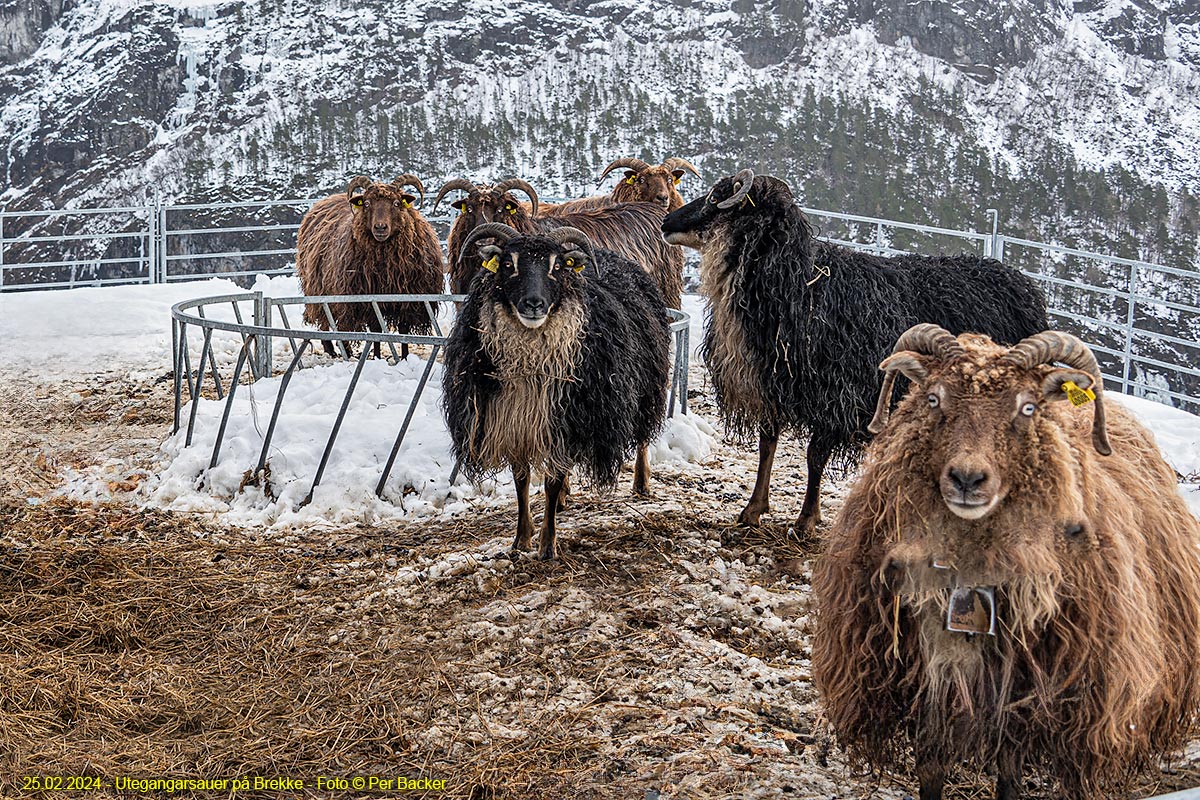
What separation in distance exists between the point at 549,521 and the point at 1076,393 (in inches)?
135

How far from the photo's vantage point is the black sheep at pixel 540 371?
5.85 metres

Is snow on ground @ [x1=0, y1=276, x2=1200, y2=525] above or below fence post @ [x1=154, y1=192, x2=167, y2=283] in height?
below

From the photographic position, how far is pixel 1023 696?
125 inches

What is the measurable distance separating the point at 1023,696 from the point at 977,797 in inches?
31.8

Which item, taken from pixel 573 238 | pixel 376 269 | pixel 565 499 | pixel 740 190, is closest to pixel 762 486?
pixel 565 499

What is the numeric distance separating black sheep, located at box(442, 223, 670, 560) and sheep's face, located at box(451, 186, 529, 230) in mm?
3362

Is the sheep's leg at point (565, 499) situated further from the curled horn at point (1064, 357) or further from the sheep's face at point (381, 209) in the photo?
the sheep's face at point (381, 209)

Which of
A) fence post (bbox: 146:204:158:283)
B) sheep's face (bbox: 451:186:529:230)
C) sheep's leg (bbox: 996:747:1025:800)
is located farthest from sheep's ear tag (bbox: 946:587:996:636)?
fence post (bbox: 146:204:158:283)

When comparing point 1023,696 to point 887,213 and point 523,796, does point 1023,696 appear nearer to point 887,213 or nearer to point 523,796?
point 523,796

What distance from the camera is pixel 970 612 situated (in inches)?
122

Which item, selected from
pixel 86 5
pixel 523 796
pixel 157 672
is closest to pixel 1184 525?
pixel 523 796

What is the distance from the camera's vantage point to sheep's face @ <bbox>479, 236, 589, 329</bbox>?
18.7 feet

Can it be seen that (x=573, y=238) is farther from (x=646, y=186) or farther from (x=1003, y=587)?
(x=646, y=186)

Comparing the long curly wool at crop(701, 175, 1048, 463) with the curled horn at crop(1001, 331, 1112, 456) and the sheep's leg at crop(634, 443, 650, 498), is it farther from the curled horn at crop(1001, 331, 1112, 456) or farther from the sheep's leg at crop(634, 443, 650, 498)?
the curled horn at crop(1001, 331, 1112, 456)
